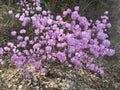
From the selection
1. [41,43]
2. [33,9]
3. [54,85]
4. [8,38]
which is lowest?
[54,85]

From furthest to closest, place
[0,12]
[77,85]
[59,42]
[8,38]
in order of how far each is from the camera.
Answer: [0,12]
[8,38]
[77,85]
[59,42]

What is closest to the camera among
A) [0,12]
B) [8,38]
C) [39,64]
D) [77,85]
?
[39,64]

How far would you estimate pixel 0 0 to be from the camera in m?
4.95

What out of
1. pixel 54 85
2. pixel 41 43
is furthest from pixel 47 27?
pixel 54 85

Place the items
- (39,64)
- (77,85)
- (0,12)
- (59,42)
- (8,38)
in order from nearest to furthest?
(39,64), (59,42), (77,85), (8,38), (0,12)

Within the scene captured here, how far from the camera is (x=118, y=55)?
180 inches

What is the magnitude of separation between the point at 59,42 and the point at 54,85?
0.49 metres

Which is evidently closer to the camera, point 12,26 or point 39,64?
point 39,64

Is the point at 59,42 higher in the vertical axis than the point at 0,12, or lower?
lower

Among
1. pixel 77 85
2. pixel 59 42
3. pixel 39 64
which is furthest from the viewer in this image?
pixel 77 85

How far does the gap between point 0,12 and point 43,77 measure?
133cm

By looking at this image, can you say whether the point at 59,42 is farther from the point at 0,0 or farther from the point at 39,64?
the point at 0,0

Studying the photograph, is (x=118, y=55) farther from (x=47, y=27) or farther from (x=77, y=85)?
(x=47, y=27)

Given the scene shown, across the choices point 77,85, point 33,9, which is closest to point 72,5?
point 33,9
